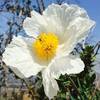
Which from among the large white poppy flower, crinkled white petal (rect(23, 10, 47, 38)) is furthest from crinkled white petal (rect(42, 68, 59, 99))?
crinkled white petal (rect(23, 10, 47, 38))

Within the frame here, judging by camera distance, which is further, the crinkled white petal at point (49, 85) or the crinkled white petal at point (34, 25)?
the crinkled white petal at point (34, 25)

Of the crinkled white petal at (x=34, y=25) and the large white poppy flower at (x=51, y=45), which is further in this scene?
the crinkled white petal at (x=34, y=25)

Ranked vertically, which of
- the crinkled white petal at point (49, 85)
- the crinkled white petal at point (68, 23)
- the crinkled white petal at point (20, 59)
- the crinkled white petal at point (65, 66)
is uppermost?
the crinkled white petal at point (68, 23)

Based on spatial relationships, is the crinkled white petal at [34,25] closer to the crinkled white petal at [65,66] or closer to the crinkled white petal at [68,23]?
the crinkled white petal at [68,23]

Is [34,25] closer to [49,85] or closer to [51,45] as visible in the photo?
[51,45]

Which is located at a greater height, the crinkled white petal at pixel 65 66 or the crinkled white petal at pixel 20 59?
the crinkled white petal at pixel 20 59

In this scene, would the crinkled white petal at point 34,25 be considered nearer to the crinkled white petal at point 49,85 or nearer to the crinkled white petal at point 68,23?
the crinkled white petal at point 68,23

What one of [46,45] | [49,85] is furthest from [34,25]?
[49,85]

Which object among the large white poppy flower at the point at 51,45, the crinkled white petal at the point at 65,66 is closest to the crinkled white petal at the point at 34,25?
the large white poppy flower at the point at 51,45
